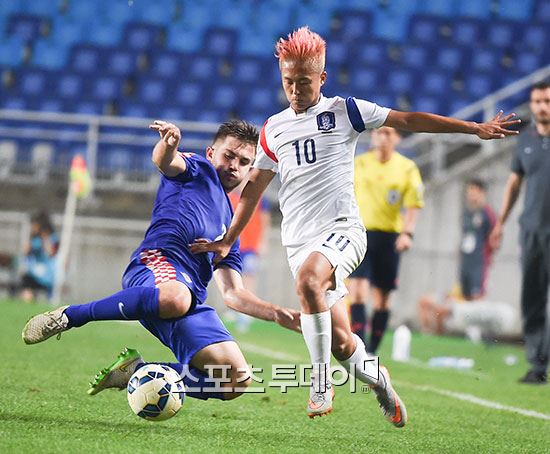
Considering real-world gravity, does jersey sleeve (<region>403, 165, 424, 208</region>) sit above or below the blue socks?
above

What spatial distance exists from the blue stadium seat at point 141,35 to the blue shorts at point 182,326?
14.7 m

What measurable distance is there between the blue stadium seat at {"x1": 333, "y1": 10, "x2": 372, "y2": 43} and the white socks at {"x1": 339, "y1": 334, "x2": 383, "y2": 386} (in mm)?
14520

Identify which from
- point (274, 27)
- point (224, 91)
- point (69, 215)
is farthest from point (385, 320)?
point (274, 27)

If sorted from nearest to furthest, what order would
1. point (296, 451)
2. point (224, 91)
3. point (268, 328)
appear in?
1. point (296, 451)
2. point (268, 328)
3. point (224, 91)

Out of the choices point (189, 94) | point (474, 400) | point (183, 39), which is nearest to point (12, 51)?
point (183, 39)

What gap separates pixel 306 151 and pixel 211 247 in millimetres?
647

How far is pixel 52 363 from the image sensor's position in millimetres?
7574

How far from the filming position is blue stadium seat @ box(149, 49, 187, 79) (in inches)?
746

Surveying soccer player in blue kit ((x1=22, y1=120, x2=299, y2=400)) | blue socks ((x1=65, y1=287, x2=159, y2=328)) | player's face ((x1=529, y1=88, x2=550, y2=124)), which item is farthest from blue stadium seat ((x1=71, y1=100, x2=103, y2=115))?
blue socks ((x1=65, y1=287, x2=159, y2=328))

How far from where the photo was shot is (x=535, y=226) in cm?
880

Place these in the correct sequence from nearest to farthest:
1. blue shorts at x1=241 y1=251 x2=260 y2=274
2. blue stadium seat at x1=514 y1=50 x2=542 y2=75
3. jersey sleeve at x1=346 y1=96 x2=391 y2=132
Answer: jersey sleeve at x1=346 y1=96 x2=391 y2=132 < blue shorts at x1=241 y1=251 x2=260 y2=274 < blue stadium seat at x1=514 y1=50 x2=542 y2=75

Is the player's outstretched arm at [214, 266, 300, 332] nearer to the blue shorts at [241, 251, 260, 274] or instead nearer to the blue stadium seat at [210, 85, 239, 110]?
the blue shorts at [241, 251, 260, 274]

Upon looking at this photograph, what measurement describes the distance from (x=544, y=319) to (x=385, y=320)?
54.6 inches

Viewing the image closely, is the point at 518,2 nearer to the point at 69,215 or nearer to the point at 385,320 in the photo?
the point at 69,215
